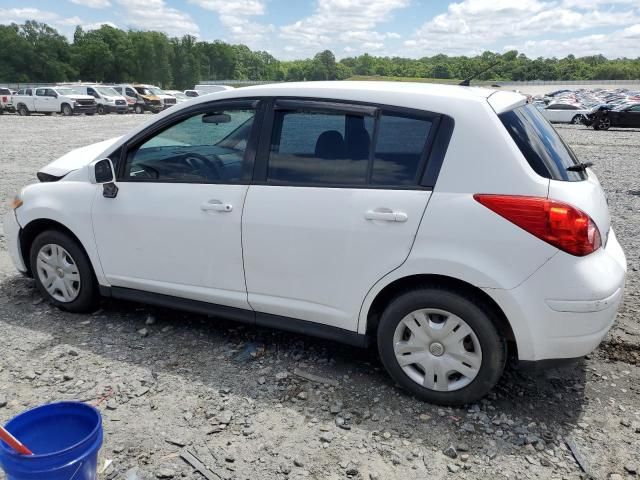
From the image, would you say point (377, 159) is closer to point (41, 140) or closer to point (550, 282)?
point (550, 282)

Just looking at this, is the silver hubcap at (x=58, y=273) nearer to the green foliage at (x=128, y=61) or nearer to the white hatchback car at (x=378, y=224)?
the white hatchback car at (x=378, y=224)

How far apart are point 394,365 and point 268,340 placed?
1.13 m

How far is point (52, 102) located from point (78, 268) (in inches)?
1298

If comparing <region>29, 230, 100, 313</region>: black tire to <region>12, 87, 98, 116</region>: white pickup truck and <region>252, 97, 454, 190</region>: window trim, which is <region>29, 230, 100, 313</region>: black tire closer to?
<region>252, 97, 454, 190</region>: window trim

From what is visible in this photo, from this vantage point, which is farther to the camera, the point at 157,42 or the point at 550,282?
the point at 157,42

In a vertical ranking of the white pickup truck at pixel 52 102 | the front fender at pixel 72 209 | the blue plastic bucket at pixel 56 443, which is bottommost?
the white pickup truck at pixel 52 102

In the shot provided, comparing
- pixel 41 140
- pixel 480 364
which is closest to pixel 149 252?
pixel 480 364

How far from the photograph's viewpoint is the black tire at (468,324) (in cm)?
286

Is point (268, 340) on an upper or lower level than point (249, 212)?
lower

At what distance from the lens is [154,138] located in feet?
12.4

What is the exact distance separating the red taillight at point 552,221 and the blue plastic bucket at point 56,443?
2.19 metres

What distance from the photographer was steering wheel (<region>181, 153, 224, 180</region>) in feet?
11.5

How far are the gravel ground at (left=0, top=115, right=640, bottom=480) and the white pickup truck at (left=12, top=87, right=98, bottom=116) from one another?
105ft

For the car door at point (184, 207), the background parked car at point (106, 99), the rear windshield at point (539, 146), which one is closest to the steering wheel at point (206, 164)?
the car door at point (184, 207)
